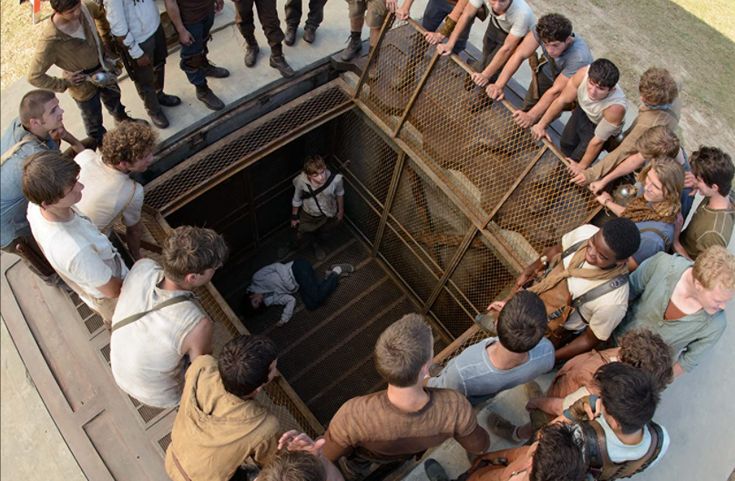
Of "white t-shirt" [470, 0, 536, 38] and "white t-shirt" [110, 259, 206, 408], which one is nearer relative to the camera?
"white t-shirt" [110, 259, 206, 408]

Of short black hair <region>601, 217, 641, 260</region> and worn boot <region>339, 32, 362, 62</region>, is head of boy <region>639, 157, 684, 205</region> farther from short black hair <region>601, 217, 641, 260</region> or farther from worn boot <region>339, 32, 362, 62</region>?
worn boot <region>339, 32, 362, 62</region>

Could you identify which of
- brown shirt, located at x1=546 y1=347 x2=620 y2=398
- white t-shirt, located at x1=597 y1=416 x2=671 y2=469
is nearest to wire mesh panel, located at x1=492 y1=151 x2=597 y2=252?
brown shirt, located at x1=546 y1=347 x2=620 y2=398

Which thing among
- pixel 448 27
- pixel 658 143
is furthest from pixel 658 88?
pixel 448 27

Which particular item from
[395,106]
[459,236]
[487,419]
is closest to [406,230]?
[459,236]

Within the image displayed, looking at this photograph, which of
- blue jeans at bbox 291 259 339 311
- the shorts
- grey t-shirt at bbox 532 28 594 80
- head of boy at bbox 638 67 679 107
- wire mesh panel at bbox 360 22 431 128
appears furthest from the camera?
blue jeans at bbox 291 259 339 311

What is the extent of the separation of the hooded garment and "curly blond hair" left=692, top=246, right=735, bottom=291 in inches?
121

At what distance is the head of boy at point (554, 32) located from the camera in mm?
5039

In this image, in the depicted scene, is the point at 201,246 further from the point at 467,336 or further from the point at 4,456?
the point at 4,456

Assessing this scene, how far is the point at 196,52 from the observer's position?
20.1ft

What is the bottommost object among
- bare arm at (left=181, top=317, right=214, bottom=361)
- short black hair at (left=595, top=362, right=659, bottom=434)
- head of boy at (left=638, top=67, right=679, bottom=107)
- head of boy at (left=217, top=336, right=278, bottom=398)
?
short black hair at (left=595, top=362, right=659, bottom=434)

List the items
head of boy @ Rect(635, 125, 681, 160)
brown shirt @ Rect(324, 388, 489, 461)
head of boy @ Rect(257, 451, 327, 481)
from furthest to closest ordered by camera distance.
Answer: head of boy @ Rect(635, 125, 681, 160) → brown shirt @ Rect(324, 388, 489, 461) → head of boy @ Rect(257, 451, 327, 481)

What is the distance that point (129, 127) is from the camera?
13.2 feet

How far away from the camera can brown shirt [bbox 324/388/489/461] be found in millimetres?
3172

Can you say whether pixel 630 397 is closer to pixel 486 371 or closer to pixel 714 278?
pixel 486 371
